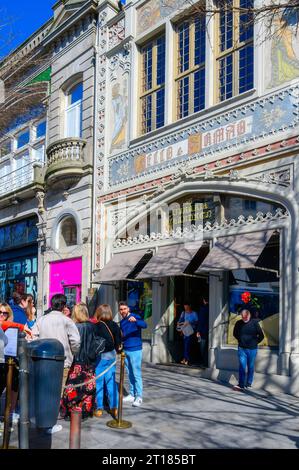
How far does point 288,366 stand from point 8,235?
14560 millimetres

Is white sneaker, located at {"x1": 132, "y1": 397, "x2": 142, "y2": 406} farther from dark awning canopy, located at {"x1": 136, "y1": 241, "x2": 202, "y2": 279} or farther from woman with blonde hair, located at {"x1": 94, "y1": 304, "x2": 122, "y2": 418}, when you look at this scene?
dark awning canopy, located at {"x1": 136, "y1": 241, "x2": 202, "y2": 279}

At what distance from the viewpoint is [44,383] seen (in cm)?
448

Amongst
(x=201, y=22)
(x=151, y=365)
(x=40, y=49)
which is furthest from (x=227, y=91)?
(x=40, y=49)

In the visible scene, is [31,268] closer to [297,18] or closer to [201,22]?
[201,22]

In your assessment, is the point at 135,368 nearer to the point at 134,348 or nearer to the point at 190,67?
the point at 134,348

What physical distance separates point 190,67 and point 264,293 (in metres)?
6.34

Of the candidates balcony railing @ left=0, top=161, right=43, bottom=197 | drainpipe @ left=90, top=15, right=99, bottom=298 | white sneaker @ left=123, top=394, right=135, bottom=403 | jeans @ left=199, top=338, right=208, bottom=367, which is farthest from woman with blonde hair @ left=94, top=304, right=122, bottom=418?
balcony railing @ left=0, top=161, right=43, bottom=197

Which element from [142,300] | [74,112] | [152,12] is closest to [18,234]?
[74,112]

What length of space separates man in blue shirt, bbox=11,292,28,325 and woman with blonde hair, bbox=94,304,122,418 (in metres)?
1.38

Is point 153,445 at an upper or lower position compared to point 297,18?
lower

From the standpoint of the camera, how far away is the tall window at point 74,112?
55.8 feet

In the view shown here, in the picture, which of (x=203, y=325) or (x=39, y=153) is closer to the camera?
(x=203, y=325)

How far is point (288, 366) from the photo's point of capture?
371 inches

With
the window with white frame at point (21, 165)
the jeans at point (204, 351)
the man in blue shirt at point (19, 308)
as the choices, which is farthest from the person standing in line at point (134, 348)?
the window with white frame at point (21, 165)
